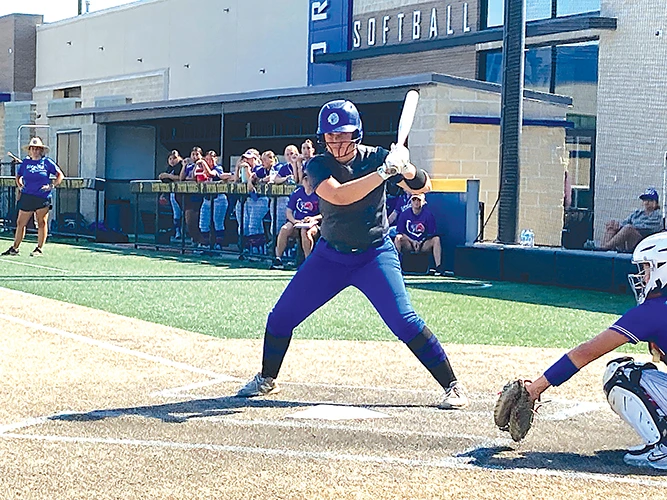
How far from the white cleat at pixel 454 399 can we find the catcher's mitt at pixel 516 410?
110 cm

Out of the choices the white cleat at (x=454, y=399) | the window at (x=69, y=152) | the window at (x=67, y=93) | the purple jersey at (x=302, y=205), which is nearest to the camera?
the white cleat at (x=454, y=399)

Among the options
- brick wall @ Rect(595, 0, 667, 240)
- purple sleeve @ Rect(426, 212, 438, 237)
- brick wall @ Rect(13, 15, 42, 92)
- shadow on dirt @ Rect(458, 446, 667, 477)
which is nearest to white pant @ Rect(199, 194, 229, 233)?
purple sleeve @ Rect(426, 212, 438, 237)

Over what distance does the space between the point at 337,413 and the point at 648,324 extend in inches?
81.7

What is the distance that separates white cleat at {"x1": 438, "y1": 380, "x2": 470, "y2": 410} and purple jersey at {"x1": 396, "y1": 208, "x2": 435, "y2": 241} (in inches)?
378

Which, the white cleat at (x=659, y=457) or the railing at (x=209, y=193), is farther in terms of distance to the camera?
the railing at (x=209, y=193)

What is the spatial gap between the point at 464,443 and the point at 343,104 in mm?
2186

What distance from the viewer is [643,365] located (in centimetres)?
567

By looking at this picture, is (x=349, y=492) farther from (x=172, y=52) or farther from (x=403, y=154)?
(x=172, y=52)

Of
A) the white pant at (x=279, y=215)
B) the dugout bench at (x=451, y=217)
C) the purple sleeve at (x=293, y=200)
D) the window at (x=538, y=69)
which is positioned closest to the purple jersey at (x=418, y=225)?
the dugout bench at (x=451, y=217)

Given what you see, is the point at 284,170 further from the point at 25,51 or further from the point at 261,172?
the point at 25,51

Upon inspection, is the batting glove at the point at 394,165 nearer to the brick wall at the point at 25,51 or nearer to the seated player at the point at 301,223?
the seated player at the point at 301,223

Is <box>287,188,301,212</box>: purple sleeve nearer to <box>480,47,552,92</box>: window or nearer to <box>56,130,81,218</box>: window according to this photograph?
<box>480,47,552,92</box>: window

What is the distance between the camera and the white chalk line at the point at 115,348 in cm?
805

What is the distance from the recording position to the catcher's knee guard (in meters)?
5.45
